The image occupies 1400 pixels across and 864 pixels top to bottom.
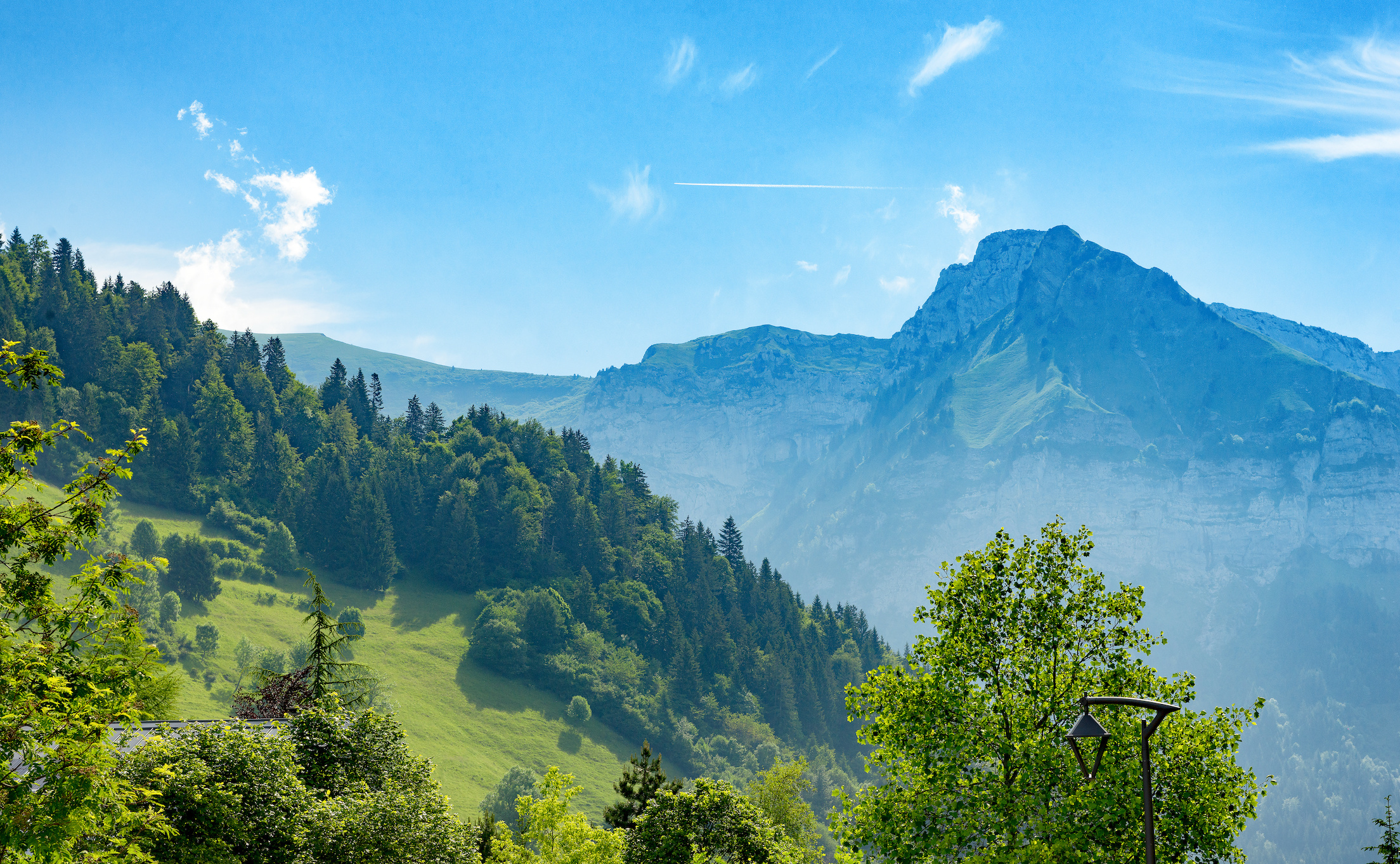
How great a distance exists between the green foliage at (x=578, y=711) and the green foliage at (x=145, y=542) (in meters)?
74.1

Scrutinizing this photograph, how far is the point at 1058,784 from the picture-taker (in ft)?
66.8

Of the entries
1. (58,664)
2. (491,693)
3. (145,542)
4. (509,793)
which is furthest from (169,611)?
(58,664)

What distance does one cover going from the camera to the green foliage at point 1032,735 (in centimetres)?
1942

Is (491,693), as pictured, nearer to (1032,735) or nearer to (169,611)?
(169,611)

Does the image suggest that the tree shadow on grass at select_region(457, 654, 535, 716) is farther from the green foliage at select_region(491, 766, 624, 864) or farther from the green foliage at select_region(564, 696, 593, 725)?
the green foliage at select_region(491, 766, 624, 864)

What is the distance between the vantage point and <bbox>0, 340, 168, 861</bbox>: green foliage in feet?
43.5

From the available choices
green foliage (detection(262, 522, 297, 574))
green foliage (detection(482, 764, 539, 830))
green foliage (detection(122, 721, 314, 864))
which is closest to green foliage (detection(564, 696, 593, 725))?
green foliage (detection(482, 764, 539, 830))

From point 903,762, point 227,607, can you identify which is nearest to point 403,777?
point 903,762

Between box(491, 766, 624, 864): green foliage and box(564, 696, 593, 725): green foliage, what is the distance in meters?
113

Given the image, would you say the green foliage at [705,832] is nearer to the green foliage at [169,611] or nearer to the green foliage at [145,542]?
the green foliage at [169,611]

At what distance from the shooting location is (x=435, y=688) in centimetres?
14575

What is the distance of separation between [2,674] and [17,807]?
199cm

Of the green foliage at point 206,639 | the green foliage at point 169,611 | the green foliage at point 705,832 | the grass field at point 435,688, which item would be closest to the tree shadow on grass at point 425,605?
the grass field at point 435,688

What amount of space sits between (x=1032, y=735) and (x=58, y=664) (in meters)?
19.8
